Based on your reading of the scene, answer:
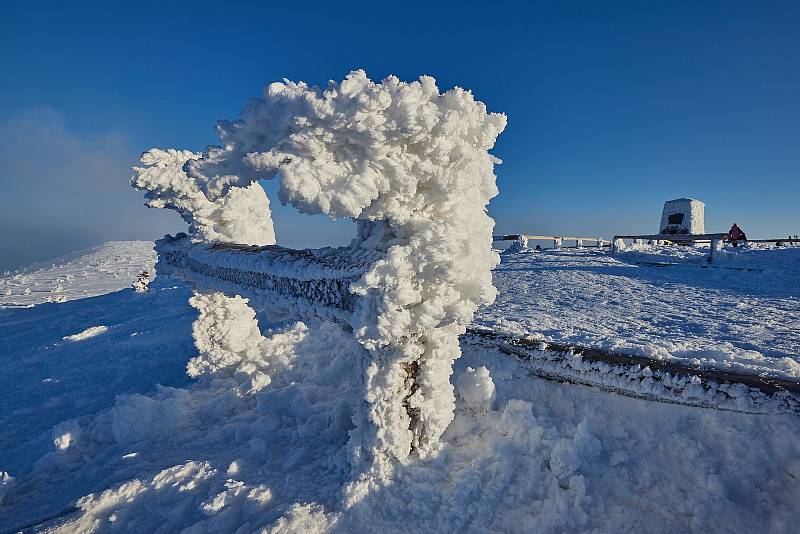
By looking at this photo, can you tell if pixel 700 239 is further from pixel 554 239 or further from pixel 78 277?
pixel 78 277

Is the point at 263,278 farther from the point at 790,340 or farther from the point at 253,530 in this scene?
the point at 790,340

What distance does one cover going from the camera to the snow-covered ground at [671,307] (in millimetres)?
3928

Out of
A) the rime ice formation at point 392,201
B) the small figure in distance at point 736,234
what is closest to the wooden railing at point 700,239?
the small figure in distance at point 736,234

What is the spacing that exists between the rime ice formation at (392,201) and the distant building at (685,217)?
→ 22.0m

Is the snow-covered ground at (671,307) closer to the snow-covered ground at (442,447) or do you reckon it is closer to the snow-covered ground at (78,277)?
the snow-covered ground at (442,447)

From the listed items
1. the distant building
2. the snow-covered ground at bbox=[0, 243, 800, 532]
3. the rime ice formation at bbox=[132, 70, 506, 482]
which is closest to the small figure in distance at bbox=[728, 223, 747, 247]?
the distant building

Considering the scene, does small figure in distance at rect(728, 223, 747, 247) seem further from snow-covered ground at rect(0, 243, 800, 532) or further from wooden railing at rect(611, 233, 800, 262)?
snow-covered ground at rect(0, 243, 800, 532)

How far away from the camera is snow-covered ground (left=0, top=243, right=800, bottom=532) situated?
2502 millimetres

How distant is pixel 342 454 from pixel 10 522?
3.00 meters

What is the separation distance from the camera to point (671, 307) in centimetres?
620

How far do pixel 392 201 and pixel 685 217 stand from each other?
23.0m

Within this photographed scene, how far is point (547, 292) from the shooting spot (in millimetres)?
7781

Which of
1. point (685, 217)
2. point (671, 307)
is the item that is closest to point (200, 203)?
point (671, 307)

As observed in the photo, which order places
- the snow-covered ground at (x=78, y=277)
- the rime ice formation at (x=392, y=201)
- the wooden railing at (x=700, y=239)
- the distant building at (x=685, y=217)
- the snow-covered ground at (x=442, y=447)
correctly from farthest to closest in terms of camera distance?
the distant building at (x=685, y=217), the snow-covered ground at (x=78, y=277), the wooden railing at (x=700, y=239), the snow-covered ground at (x=442, y=447), the rime ice formation at (x=392, y=201)
